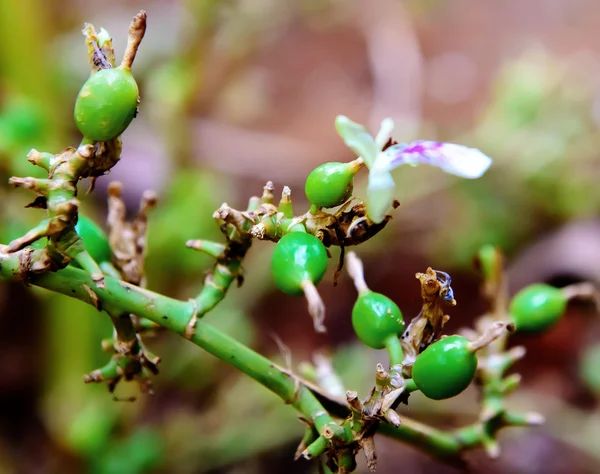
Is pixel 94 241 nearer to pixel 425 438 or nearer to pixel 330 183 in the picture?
pixel 330 183

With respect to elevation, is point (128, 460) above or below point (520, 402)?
below

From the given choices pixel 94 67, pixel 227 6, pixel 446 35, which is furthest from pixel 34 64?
pixel 446 35

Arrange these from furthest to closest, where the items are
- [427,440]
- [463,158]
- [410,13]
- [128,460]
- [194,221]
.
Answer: [410,13]
[194,221]
[128,460]
[427,440]
[463,158]

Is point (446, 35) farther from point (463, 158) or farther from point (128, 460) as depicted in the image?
point (463, 158)

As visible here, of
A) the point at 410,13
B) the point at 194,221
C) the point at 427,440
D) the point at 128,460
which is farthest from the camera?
the point at 410,13

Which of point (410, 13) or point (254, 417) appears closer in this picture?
point (254, 417)

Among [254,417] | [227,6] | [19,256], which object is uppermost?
[227,6]
